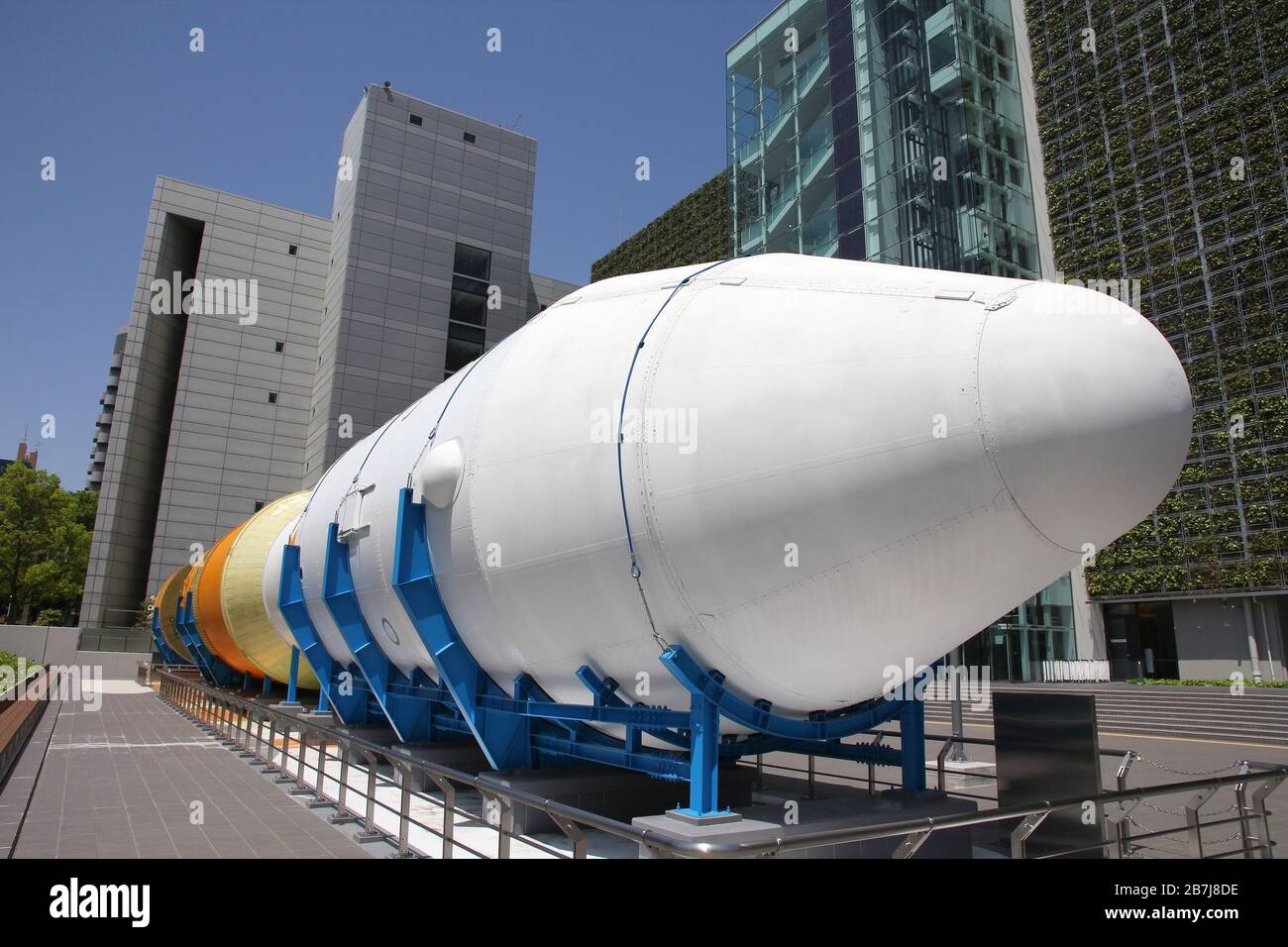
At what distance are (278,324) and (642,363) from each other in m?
44.9

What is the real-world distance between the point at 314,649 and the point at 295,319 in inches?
1532

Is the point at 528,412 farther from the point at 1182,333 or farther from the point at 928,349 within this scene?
the point at 1182,333

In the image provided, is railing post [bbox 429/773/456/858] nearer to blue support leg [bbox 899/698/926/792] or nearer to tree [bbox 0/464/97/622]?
blue support leg [bbox 899/698/926/792]

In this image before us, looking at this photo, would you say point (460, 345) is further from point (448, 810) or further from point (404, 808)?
point (448, 810)

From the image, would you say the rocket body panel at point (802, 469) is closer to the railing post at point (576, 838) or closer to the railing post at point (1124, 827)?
the railing post at point (576, 838)

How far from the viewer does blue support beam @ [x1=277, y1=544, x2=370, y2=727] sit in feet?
34.2

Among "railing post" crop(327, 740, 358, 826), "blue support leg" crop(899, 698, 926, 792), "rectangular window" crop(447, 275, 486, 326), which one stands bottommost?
"railing post" crop(327, 740, 358, 826)

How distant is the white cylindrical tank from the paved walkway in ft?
8.90

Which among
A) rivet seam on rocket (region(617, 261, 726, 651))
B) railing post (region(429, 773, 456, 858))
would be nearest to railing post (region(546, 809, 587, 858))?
rivet seam on rocket (region(617, 261, 726, 651))

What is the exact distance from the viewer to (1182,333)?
2516 centimetres

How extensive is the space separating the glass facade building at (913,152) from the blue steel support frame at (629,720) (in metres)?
22.2

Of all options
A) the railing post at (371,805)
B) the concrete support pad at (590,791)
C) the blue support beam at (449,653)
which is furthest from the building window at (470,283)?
the concrete support pad at (590,791)

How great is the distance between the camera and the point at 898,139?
26.8 m
